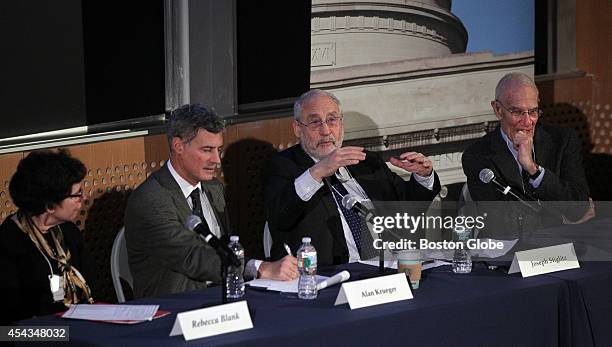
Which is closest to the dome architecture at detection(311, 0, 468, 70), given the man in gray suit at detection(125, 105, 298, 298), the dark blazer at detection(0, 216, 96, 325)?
the man in gray suit at detection(125, 105, 298, 298)

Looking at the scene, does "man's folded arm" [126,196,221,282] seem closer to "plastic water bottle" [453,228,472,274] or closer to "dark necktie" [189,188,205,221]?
"dark necktie" [189,188,205,221]

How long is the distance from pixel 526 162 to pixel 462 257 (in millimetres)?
845

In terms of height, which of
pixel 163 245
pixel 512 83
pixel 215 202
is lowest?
pixel 163 245

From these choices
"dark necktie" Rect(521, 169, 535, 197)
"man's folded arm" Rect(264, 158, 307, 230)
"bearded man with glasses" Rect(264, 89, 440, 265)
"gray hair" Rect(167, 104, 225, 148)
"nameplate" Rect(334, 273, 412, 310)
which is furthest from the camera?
"dark necktie" Rect(521, 169, 535, 197)

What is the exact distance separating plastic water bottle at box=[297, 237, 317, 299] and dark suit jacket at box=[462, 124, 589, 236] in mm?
1154

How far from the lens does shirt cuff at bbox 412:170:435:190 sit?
173 inches

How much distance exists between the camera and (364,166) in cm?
454

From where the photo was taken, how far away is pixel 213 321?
295cm

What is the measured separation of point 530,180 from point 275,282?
1.49 meters

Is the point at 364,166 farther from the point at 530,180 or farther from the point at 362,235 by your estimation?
the point at 530,180

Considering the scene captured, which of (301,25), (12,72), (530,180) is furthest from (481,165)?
(12,72)

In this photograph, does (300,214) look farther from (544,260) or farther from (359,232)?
(544,260)

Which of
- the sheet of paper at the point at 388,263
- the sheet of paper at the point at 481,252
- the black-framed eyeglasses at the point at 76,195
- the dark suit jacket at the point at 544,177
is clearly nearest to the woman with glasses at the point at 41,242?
the black-framed eyeglasses at the point at 76,195

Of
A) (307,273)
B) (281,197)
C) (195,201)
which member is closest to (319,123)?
(281,197)
